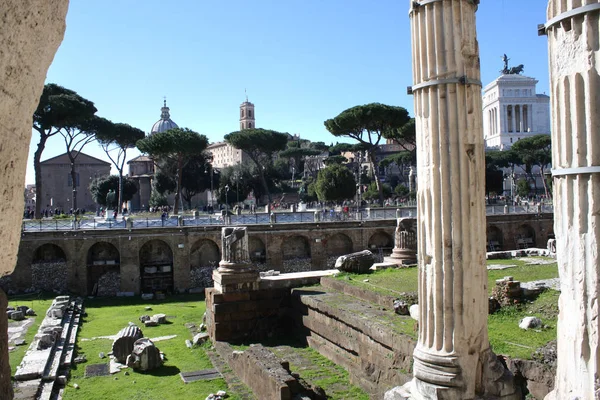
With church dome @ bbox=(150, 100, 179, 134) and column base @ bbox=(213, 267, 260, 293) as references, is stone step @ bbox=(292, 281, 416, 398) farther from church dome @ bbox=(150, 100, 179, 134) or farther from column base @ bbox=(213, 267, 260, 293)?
church dome @ bbox=(150, 100, 179, 134)

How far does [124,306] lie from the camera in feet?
57.3

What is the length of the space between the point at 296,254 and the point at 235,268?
1053 cm

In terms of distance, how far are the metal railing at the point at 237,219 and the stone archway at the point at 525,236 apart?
0.75 meters

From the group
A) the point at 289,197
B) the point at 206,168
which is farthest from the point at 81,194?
the point at 289,197

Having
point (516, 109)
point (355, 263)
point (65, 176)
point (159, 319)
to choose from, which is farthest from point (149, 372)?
point (516, 109)

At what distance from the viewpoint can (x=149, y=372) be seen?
9.95 m

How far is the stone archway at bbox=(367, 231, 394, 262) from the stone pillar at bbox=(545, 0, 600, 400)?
20360 millimetres

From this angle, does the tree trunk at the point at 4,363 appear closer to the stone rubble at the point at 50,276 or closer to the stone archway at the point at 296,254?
the stone rubble at the point at 50,276

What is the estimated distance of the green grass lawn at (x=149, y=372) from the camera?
350 inches

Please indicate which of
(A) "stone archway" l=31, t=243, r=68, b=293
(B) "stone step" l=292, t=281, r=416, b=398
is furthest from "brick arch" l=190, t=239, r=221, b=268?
(B) "stone step" l=292, t=281, r=416, b=398

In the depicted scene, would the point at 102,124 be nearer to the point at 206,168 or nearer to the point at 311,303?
the point at 206,168

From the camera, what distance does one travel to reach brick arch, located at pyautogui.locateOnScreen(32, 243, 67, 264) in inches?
803

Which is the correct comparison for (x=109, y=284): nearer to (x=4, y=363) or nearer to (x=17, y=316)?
(x=17, y=316)

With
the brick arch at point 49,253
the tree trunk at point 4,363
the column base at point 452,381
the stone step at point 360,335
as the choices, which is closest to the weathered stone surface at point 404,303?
the stone step at point 360,335
